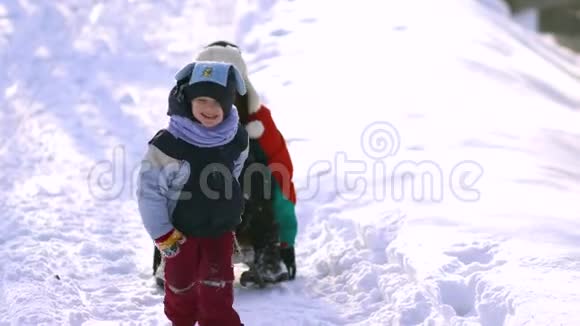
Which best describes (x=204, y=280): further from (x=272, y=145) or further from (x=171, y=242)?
(x=272, y=145)

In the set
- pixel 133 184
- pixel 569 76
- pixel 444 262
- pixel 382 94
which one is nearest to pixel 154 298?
pixel 444 262

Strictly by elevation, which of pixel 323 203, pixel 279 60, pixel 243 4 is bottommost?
pixel 323 203

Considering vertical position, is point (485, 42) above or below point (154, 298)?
above

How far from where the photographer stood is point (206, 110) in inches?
158

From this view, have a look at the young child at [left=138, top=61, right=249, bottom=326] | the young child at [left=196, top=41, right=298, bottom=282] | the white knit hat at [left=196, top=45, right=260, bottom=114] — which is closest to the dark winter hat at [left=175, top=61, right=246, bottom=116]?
the young child at [left=138, top=61, right=249, bottom=326]

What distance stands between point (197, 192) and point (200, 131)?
Answer: 0.28 meters

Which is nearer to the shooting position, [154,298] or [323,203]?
[154,298]

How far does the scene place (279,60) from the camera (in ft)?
29.9

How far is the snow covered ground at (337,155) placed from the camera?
4.79 meters

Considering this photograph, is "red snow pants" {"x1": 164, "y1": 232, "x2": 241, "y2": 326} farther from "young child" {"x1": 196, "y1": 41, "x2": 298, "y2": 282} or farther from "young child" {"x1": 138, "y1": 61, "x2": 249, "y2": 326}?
"young child" {"x1": 196, "y1": 41, "x2": 298, "y2": 282}

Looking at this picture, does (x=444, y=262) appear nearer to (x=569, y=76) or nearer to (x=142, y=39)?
(x=142, y=39)

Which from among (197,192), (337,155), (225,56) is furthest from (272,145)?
(337,155)

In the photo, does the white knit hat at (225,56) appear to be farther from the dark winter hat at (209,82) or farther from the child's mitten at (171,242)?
the child's mitten at (171,242)

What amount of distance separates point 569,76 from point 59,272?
26.9 feet
